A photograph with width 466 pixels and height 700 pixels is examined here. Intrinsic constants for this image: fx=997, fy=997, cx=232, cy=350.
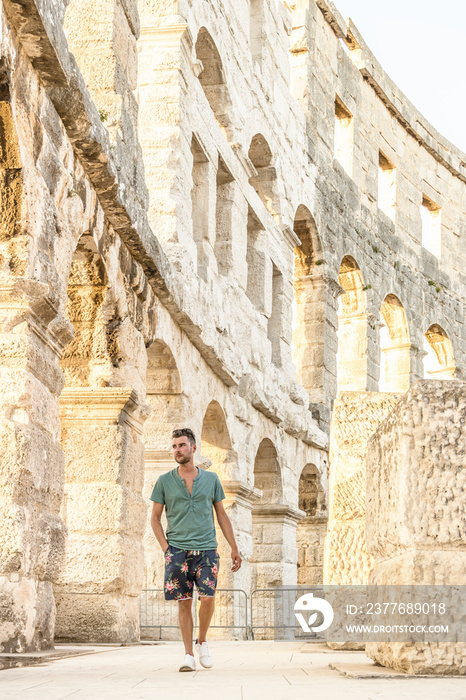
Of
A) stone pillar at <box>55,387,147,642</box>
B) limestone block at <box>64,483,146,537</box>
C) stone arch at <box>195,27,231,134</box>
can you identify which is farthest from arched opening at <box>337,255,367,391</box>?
limestone block at <box>64,483,146,537</box>

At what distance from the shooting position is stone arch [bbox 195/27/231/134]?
11.5m

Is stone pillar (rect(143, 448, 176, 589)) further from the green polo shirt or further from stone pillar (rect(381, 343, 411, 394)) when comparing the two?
stone pillar (rect(381, 343, 411, 394))

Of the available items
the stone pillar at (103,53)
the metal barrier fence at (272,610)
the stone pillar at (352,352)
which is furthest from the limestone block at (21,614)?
the stone pillar at (352,352)

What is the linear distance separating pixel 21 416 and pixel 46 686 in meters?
1.85

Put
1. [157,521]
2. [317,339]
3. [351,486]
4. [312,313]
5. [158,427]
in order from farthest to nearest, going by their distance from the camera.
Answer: [312,313]
[317,339]
[158,427]
[351,486]
[157,521]

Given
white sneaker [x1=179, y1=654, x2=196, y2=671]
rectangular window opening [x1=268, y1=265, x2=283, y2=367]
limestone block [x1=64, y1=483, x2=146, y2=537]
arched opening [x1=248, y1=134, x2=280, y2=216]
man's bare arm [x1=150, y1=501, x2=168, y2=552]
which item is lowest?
white sneaker [x1=179, y1=654, x2=196, y2=671]

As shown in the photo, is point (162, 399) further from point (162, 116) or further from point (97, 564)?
point (162, 116)

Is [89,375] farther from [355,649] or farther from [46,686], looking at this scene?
[46,686]

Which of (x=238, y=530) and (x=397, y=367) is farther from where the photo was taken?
(x=397, y=367)

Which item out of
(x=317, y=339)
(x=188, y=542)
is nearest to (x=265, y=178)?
(x=317, y=339)

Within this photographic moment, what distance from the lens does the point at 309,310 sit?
16.7 m

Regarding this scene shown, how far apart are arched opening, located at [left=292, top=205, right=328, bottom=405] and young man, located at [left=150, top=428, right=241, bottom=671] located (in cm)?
1132

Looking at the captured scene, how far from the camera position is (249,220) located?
13539mm

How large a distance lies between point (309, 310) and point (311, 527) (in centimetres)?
359
